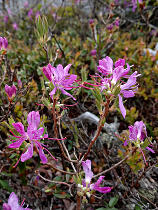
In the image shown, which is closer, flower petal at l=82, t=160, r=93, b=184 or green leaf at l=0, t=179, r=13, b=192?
flower petal at l=82, t=160, r=93, b=184

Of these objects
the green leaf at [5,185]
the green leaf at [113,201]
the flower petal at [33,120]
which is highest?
the flower petal at [33,120]

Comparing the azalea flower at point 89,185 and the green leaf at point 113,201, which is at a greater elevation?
the azalea flower at point 89,185

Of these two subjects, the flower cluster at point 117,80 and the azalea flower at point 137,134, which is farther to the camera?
the azalea flower at point 137,134

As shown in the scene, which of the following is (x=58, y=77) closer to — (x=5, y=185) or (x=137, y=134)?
(x=137, y=134)

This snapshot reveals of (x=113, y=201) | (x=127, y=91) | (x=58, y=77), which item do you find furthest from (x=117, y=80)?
(x=113, y=201)

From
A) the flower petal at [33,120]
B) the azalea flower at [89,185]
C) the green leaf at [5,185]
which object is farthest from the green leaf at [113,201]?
the flower petal at [33,120]

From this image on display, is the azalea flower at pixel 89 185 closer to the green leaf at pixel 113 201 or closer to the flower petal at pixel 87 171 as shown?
the flower petal at pixel 87 171

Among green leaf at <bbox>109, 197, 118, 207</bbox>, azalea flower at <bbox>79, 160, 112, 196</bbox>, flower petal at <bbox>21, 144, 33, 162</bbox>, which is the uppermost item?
flower petal at <bbox>21, 144, 33, 162</bbox>

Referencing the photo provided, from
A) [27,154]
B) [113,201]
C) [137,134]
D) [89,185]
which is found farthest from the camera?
[113,201]

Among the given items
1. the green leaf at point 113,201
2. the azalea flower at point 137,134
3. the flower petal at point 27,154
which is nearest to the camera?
the flower petal at point 27,154

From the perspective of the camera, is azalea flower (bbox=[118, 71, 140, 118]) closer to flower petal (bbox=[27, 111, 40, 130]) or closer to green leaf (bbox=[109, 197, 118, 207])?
flower petal (bbox=[27, 111, 40, 130])

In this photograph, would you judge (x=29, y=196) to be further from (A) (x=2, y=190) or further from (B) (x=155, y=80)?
(B) (x=155, y=80)

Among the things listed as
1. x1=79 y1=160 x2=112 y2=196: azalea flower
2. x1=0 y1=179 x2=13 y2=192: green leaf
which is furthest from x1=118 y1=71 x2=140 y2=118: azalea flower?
x1=0 y1=179 x2=13 y2=192: green leaf
